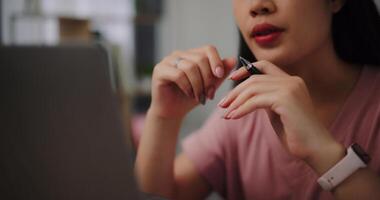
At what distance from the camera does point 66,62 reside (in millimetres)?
271

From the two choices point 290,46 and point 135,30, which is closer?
point 290,46

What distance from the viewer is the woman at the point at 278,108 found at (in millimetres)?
547

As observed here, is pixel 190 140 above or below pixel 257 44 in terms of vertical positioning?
below

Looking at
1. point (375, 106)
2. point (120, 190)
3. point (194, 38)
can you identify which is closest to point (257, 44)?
point (375, 106)

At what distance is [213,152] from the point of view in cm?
84

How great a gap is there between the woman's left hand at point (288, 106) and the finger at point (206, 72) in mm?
88

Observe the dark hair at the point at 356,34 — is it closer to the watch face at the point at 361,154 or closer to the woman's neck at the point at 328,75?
the woman's neck at the point at 328,75

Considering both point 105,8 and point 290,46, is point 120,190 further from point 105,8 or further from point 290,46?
point 105,8

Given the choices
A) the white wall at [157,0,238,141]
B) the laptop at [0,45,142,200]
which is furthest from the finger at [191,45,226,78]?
the white wall at [157,0,238,141]

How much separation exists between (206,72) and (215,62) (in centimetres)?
2

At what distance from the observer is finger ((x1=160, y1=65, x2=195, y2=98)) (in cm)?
67

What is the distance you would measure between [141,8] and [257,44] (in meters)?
2.84

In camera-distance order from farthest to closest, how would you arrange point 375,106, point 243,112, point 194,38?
point 194,38
point 375,106
point 243,112

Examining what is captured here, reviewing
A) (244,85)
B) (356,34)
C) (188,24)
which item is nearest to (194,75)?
(244,85)
